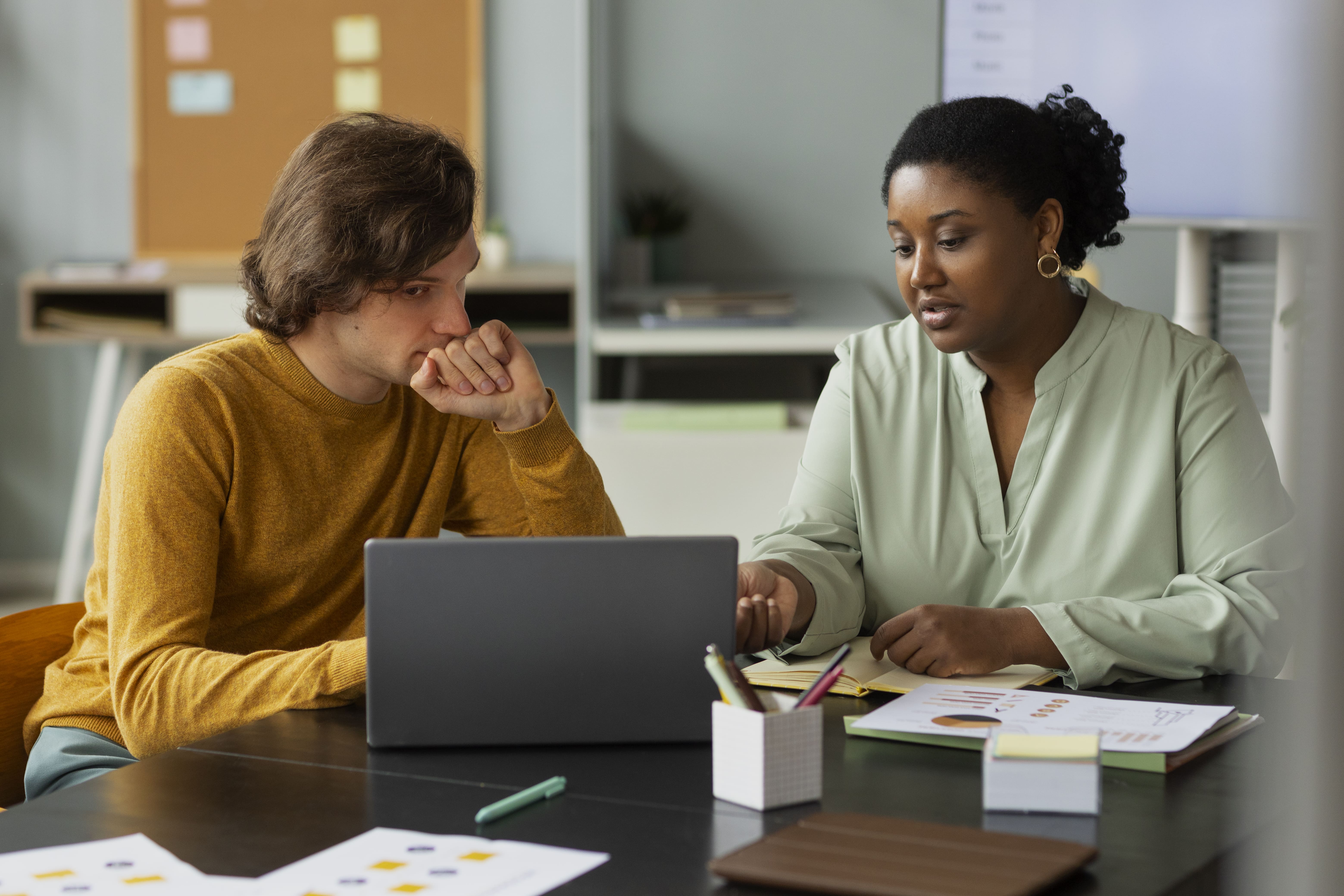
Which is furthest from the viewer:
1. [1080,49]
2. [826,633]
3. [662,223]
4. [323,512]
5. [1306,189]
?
[662,223]

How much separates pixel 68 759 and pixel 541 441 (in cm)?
58

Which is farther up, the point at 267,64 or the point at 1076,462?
the point at 267,64

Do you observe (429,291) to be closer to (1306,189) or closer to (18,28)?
(1306,189)

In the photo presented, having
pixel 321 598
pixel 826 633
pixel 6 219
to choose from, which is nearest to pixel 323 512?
pixel 321 598

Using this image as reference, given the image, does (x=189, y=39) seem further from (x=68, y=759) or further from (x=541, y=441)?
(x=68, y=759)

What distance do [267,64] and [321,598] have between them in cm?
315

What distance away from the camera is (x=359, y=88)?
4242 mm

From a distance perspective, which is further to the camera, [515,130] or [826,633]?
[515,130]

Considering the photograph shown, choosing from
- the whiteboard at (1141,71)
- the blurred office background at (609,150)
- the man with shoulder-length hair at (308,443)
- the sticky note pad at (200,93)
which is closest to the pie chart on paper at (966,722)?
the man with shoulder-length hair at (308,443)

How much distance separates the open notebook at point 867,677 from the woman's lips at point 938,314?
408 mm

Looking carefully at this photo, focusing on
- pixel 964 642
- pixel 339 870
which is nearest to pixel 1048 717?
pixel 964 642

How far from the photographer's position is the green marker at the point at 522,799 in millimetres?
910

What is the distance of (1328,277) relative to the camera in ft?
0.61

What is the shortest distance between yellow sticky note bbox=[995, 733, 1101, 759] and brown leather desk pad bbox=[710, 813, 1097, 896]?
7cm
